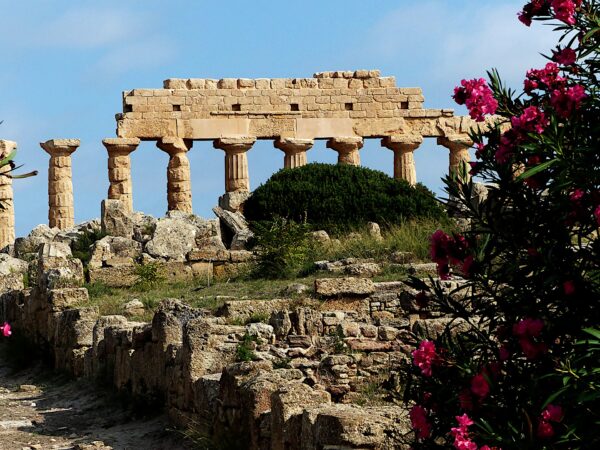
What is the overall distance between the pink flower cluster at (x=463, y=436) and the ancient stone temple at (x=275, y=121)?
30533 millimetres

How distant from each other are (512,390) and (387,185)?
23.0 meters

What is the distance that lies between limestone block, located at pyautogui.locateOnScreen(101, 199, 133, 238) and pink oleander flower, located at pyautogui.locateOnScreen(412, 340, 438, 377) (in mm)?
21035

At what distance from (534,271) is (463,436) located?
31.5 inches

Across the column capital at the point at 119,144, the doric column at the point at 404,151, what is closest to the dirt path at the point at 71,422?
the column capital at the point at 119,144

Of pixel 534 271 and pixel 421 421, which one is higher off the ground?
pixel 534 271

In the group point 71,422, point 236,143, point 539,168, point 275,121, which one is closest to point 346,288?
point 71,422

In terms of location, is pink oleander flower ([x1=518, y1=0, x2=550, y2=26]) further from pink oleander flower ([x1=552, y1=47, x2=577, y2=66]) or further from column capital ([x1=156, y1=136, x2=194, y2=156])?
column capital ([x1=156, y1=136, x2=194, y2=156])

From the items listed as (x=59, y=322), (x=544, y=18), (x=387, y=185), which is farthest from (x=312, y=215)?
(x=544, y=18)

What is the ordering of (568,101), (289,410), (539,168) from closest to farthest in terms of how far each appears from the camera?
(539,168) → (568,101) → (289,410)

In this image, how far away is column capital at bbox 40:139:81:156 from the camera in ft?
119

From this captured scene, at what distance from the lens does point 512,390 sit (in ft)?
19.8

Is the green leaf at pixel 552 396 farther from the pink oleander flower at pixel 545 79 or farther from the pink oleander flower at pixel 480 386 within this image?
the pink oleander flower at pixel 545 79

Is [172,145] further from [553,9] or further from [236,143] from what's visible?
[553,9]

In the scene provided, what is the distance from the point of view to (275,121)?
36.8 meters
